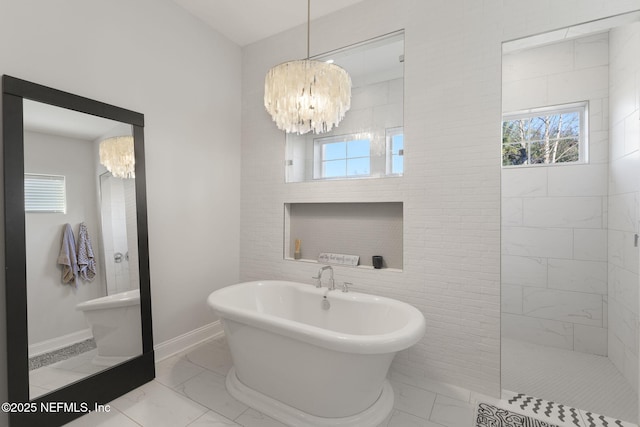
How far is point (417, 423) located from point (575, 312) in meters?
1.96

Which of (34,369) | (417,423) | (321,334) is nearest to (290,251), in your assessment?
(321,334)

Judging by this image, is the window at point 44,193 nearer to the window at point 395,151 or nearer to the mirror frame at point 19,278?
the mirror frame at point 19,278

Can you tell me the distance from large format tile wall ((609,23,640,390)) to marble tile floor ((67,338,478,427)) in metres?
1.27

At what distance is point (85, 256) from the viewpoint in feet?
6.30

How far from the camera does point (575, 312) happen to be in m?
2.63

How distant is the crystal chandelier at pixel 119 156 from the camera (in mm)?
2053

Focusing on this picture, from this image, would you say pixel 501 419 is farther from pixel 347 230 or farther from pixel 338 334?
pixel 347 230

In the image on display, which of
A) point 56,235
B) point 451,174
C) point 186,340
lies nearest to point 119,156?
point 56,235

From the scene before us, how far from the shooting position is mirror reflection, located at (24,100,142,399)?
1.71 meters

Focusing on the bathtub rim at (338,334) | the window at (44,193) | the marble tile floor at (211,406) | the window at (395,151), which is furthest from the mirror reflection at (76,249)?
the window at (395,151)

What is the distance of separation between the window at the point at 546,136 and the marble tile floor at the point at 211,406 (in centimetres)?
223

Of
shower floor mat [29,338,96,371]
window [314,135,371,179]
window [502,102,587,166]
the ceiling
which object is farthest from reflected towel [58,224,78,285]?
window [502,102,587,166]

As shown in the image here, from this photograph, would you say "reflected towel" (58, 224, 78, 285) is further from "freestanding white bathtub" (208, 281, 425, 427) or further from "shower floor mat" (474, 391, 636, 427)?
"shower floor mat" (474, 391, 636, 427)

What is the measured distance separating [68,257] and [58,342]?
503 millimetres
